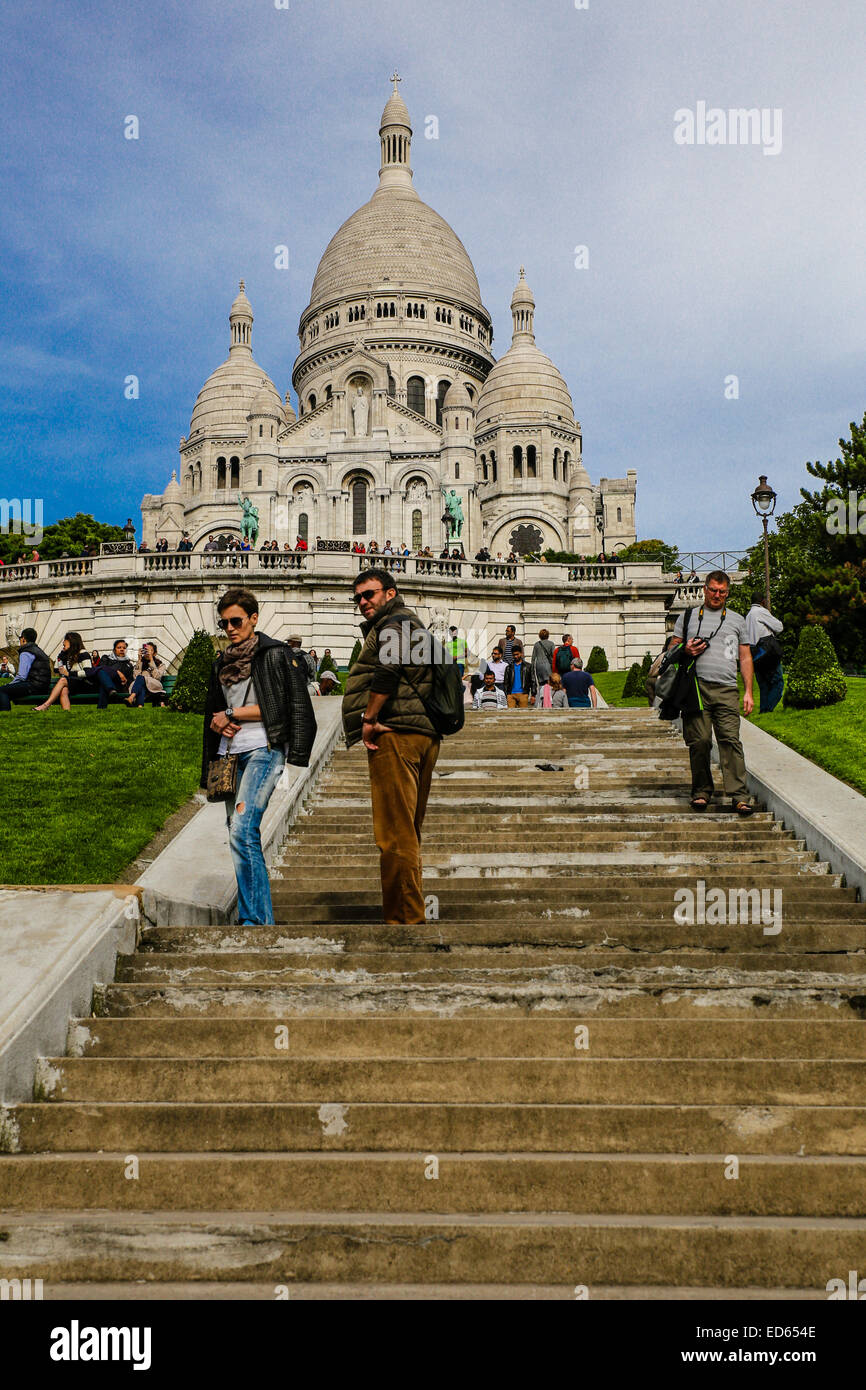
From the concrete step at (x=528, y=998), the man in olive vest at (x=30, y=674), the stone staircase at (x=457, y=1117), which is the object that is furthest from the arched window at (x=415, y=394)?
the concrete step at (x=528, y=998)

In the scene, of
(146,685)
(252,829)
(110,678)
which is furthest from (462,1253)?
(110,678)

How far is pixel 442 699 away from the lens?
6418 mm

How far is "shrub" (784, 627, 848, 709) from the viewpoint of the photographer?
13.4 metres

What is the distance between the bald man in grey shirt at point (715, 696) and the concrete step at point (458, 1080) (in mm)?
4722

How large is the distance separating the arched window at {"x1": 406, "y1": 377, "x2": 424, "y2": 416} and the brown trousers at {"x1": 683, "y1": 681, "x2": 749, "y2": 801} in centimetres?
7384

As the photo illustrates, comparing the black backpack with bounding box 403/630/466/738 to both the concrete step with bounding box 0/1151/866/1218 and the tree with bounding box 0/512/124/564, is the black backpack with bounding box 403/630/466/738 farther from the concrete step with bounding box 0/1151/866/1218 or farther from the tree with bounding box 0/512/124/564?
the tree with bounding box 0/512/124/564

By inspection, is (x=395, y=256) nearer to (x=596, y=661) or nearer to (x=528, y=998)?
(x=596, y=661)

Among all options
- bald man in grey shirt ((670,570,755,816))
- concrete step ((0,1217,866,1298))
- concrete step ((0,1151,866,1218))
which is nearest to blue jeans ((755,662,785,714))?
bald man in grey shirt ((670,570,755,816))

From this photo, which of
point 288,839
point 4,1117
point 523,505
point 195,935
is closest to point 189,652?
point 288,839

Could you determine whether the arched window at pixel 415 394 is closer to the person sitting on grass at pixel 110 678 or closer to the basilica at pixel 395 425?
the basilica at pixel 395 425

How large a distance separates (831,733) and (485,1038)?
25.2 feet

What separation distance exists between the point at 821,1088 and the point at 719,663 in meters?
5.08

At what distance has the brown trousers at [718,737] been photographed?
902cm

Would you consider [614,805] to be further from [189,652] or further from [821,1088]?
[189,652]
